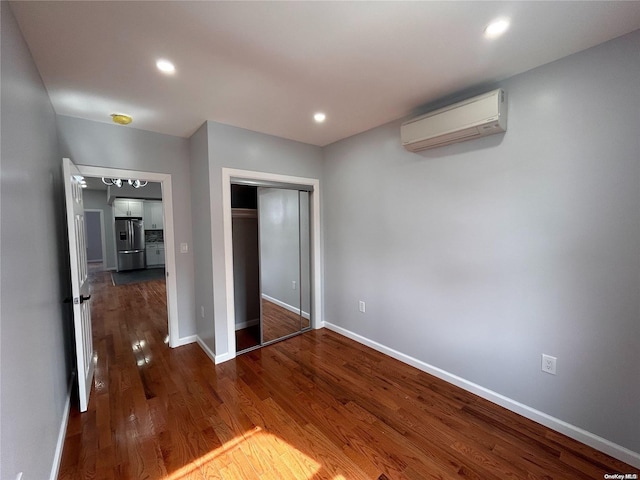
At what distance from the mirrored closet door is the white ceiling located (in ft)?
3.98

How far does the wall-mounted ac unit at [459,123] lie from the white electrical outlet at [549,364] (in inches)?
65.4

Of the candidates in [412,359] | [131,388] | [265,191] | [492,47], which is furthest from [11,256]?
[412,359]

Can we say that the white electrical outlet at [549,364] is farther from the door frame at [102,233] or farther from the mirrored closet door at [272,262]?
the door frame at [102,233]

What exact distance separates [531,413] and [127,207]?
1034 centimetres

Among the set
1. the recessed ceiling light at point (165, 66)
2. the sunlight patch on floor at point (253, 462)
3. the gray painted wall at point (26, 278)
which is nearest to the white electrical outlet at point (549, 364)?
the sunlight patch on floor at point (253, 462)

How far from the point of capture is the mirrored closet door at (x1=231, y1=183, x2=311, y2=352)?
11.0 feet

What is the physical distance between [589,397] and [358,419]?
4.97 ft

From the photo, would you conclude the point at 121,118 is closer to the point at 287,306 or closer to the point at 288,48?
the point at 288,48

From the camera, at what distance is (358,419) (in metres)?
2.00

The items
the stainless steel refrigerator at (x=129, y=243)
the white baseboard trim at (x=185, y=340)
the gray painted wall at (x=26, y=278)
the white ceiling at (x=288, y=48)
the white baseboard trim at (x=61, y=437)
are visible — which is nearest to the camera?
the gray painted wall at (x=26, y=278)

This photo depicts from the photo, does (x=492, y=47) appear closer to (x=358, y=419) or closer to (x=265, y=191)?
(x=265, y=191)

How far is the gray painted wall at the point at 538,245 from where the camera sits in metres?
1.59

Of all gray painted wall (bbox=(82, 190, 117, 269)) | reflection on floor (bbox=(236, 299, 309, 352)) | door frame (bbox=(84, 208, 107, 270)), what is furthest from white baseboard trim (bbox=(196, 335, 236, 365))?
door frame (bbox=(84, 208, 107, 270))

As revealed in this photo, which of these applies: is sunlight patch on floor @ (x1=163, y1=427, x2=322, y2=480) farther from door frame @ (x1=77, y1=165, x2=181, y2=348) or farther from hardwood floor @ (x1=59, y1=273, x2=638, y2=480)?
door frame @ (x1=77, y1=165, x2=181, y2=348)
